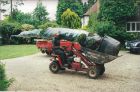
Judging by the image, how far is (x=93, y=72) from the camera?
1620cm

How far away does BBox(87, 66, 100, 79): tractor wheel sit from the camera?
52.8ft

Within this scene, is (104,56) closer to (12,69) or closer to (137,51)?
(12,69)

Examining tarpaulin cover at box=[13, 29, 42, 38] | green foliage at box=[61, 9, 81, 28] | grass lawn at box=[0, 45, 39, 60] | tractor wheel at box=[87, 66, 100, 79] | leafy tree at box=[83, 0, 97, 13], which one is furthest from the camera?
leafy tree at box=[83, 0, 97, 13]

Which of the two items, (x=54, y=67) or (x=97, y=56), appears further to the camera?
(x=54, y=67)

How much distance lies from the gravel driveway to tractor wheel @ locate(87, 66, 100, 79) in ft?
0.74

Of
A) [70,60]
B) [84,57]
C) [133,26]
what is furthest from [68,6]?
[84,57]

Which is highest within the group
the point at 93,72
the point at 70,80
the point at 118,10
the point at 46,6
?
the point at 46,6

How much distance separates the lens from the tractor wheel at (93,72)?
16.1 metres

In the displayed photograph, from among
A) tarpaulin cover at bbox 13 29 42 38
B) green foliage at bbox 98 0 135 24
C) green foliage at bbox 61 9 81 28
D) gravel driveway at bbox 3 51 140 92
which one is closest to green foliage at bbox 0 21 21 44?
tarpaulin cover at bbox 13 29 42 38

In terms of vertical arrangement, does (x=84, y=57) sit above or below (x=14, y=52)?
above

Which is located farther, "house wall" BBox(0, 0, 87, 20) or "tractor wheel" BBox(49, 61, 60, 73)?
"house wall" BBox(0, 0, 87, 20)

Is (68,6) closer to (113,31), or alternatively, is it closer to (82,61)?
(113,31)

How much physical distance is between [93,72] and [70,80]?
4.13ft

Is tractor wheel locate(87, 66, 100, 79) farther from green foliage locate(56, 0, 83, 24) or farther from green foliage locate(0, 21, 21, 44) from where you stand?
green foliage locate(56, 0, 83, 24)
